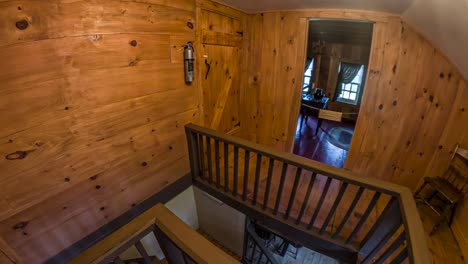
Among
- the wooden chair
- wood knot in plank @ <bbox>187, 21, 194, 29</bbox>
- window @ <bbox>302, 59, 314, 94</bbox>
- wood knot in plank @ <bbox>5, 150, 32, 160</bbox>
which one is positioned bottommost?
the wooden chair

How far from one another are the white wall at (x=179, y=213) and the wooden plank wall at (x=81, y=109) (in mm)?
534

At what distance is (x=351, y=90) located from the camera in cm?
630

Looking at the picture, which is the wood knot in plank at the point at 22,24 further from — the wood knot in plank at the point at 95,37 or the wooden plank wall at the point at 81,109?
the wood knot in plank at the point at 95,37

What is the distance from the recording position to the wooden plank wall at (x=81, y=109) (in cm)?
107

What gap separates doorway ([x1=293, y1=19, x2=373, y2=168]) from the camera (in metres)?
4.16

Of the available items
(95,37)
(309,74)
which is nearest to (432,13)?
(95,37)

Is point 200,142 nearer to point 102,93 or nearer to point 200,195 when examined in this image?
point 200,195

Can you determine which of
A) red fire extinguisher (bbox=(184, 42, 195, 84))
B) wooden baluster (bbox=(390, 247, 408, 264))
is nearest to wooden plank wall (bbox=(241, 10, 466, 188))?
red fire extinguisher (bbox=(184, 42, 195, 84))

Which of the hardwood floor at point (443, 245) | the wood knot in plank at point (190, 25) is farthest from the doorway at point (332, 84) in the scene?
the wood knot in plank at point (190, 25)

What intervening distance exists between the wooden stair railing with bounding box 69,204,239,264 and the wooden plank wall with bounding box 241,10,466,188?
2322mm

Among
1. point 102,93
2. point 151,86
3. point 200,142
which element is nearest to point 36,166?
point 102,93

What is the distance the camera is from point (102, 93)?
1.40 metres

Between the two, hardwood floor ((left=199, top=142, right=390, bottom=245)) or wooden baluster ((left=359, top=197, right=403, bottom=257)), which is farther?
hardwood floor ((left=199, top=142, right=390, bottom=245))

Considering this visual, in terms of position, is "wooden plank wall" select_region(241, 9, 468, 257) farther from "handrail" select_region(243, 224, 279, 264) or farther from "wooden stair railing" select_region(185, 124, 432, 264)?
"handrail" select_region(243, 224, 279, 264)
